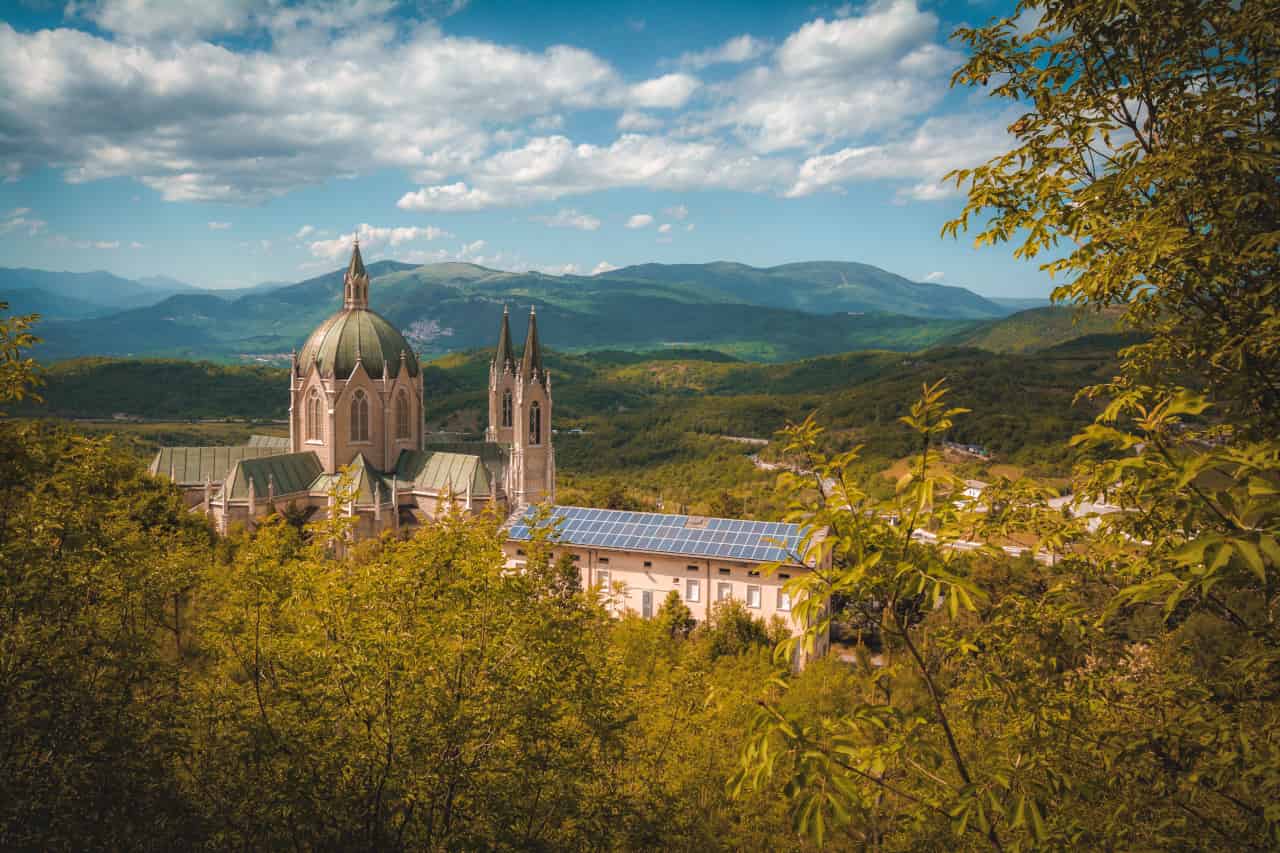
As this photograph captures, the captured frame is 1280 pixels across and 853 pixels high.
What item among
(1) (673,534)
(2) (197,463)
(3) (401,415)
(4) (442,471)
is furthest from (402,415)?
(1) (673,534)

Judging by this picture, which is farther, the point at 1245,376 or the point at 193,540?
the point at 193,540

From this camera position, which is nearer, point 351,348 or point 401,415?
point 351,348

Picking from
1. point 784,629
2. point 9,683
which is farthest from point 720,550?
point 9,683

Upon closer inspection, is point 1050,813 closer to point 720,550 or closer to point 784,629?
point 784,629

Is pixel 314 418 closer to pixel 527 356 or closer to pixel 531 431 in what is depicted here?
pixel 531 431

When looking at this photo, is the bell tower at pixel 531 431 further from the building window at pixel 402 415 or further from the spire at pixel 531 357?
the building window at pixel 402 415

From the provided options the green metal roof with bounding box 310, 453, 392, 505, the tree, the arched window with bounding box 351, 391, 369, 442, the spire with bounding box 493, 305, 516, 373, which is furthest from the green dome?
the tree
